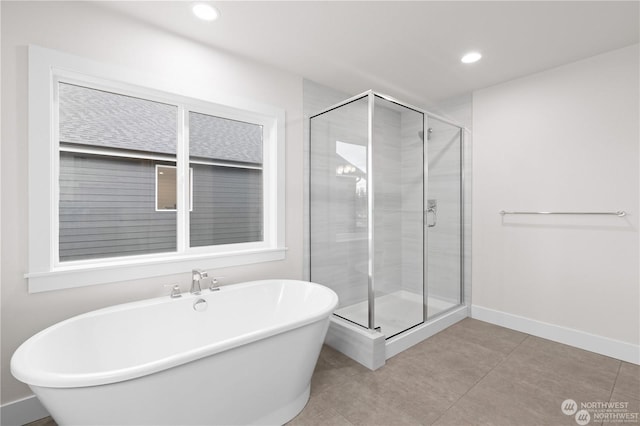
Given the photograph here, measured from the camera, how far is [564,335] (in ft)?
8.78

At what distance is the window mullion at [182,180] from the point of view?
2307mm

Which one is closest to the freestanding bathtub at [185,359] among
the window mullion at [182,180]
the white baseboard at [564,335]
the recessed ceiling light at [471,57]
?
the window mullion at [182,180]

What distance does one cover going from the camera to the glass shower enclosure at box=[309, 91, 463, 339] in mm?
2461

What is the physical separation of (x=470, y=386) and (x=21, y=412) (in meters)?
2.74

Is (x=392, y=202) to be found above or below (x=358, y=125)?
below

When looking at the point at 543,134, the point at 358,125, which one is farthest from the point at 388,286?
the point at 543,134

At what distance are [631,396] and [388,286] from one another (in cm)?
169

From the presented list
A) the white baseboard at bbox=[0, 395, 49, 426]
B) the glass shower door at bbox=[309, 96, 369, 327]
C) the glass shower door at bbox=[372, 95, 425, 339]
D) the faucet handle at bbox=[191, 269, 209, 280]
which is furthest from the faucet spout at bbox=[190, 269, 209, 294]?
the glass shower door at bbox=[372, 95, 425, 339]

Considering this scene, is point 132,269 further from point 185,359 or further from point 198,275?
point 185,359

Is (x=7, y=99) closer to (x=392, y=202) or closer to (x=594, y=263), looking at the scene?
(x=392, y=202)

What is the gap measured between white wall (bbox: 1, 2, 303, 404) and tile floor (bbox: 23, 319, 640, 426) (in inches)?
24.6

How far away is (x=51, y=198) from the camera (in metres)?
1.76

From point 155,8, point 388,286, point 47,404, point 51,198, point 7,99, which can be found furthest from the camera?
point 388,286

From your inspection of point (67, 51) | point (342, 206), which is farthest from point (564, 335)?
point (67, 51)
